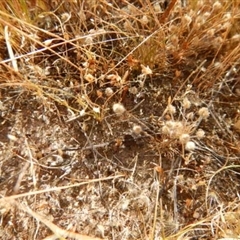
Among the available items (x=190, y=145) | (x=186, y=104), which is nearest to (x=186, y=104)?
(x=186, y=104)

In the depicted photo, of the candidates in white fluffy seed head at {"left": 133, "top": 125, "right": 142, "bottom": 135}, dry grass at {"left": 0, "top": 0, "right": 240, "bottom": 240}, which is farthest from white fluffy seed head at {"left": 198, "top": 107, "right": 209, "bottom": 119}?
white fluffy seed head at {"left": 133, "top": 125, "right": 142, "bottom": 135}

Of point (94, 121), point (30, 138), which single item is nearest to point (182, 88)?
point (94, 121)

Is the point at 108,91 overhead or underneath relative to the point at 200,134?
overhead

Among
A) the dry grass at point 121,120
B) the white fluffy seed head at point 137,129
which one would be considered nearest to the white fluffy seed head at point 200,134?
the dry grass at point 121,120

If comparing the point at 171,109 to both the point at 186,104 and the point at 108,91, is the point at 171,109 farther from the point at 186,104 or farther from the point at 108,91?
the point at 108,91

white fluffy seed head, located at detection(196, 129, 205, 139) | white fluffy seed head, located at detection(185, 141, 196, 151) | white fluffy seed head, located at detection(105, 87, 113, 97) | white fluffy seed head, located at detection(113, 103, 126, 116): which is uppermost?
white fluffy seed head, located at detection(105, 87, 113, 97)

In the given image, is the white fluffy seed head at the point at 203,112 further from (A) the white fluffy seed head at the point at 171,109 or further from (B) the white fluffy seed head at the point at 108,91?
(B) the white fluffy seed head at the point at 108,91

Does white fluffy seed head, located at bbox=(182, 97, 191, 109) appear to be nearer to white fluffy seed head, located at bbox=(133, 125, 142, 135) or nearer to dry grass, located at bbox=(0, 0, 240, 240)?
dry grass, located at bbox=(0, 0, 240, 240)

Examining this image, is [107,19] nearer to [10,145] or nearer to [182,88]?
[182,88]

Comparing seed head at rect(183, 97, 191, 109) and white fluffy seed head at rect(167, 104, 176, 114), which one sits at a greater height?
white fluffy seed head at rect(167, 104, 176, 114)
